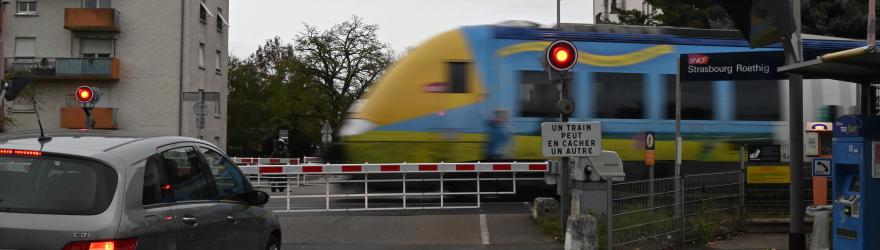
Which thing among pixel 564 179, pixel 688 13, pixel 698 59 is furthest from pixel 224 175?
pixel 688 13

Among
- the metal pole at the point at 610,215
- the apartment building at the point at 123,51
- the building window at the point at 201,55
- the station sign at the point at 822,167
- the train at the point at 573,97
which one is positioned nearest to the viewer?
the station sign at the point at 822,167

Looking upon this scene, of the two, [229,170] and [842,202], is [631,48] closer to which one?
[842,202]

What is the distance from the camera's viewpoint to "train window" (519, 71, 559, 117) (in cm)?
1580

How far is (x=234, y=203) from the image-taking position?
6355 millimetres

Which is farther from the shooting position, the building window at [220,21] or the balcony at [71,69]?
the building window at [220,21]

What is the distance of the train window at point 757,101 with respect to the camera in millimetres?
16828

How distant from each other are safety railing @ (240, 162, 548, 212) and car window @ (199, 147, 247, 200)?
756 centimetres

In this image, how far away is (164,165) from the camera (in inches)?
214

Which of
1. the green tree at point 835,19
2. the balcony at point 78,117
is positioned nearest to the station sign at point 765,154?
the green tree at point 835,19

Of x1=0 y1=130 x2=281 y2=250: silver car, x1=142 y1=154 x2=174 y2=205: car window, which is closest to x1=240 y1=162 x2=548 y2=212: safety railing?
x1=0 y1=130 x2=281 y2=250: silver car

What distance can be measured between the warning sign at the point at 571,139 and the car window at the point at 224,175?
12.7 feet

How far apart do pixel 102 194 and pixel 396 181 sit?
10.3 meters

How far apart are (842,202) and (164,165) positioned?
5901 mm

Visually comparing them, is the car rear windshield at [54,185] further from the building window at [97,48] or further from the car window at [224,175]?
the building window at [97,48]
